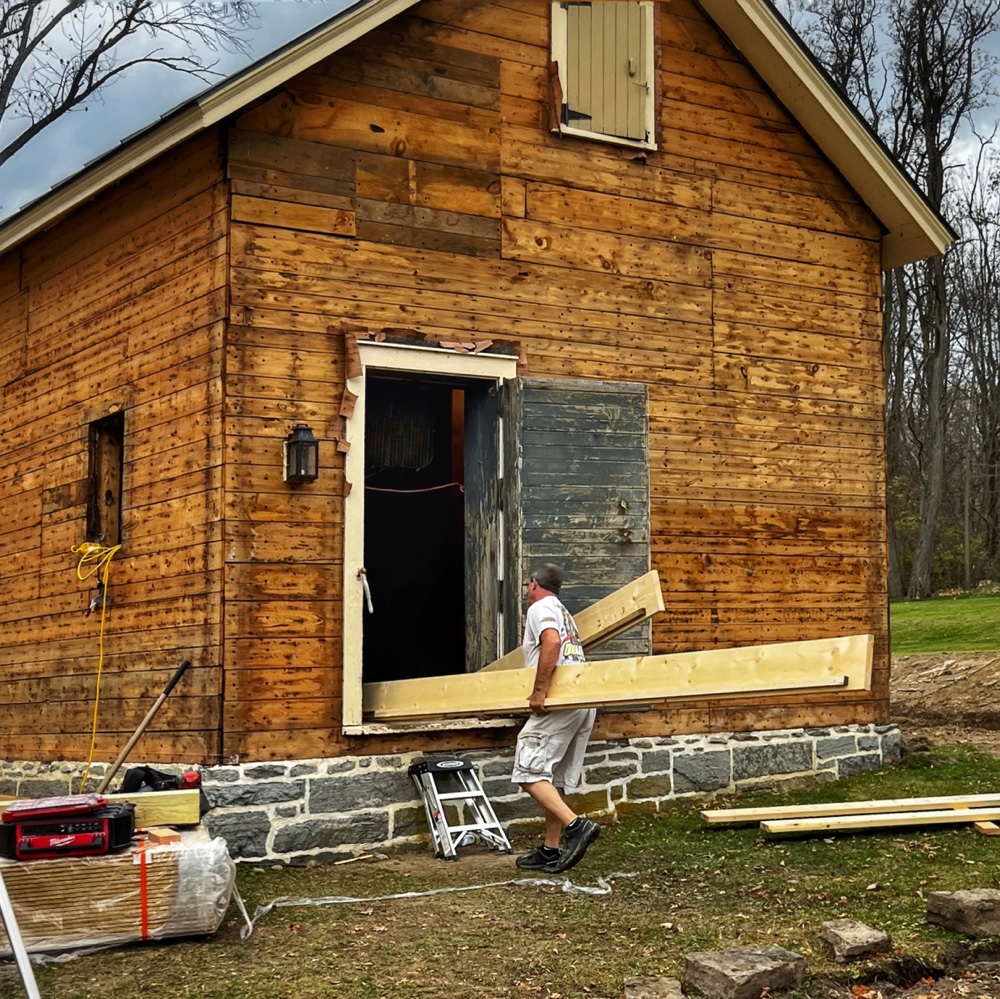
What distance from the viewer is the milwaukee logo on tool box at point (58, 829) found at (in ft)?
21.0

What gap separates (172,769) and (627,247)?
507 centimetres

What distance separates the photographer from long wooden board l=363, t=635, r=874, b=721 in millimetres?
6605

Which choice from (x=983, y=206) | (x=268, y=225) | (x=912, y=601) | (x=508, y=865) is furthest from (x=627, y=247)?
(x=983, y=206)

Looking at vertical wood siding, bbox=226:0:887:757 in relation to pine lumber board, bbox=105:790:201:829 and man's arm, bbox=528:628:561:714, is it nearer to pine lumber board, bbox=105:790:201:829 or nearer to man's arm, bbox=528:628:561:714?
pine lumber board, bbox=105:790:201:829

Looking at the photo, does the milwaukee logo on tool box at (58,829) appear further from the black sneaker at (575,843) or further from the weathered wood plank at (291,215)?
the weathered wood plank at (291,215)

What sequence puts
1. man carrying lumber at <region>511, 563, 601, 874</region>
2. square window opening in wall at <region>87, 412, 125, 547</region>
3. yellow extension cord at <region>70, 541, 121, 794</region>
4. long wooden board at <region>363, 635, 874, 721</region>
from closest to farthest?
1. long wooden board at <region>363, 635, 874, 721</region>
2. man carrying lumber at <region>511, 563, 601, 874</region>
3. yellow extension cord at <region>70, 541, 121, 794</region>
4. square window opening in wall at <region>87, 412, 125, 547</region>

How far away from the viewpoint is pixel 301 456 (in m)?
8.80

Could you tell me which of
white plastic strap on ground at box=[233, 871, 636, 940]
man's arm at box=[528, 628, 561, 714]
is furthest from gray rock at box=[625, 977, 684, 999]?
man's arm at box=[528, 628, 561, 714]

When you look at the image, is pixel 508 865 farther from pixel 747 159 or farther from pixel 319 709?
→ pixel 747 159

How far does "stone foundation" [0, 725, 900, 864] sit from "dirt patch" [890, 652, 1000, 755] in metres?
2.27

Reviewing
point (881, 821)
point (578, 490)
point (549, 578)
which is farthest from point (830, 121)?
point (881, 821)

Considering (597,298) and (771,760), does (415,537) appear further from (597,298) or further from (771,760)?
(771,760)

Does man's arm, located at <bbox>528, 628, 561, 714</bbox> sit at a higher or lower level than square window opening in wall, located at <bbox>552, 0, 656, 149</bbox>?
lower

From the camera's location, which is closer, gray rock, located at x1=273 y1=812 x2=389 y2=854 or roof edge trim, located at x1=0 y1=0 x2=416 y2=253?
roof edge trim, located at x1=0 y1=0 x2=416 y2=253
